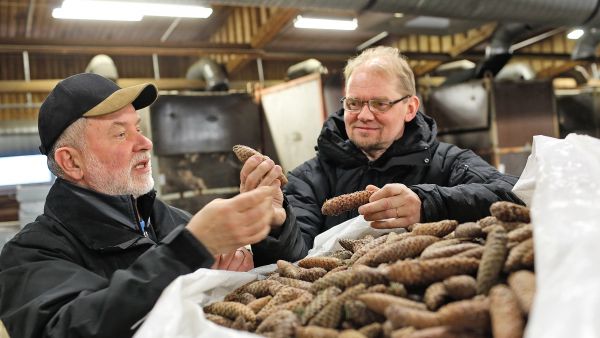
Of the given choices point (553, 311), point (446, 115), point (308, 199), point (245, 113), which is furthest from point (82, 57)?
point (553, 311)

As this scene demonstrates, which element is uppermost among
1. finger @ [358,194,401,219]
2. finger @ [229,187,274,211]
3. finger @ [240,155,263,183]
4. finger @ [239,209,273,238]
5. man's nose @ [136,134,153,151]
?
man's nose @ [136,134,153,151]

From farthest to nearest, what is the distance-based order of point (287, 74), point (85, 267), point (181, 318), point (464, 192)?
point (287, 74) → point (464, 192) → point (85, 267) → point (181, 318)

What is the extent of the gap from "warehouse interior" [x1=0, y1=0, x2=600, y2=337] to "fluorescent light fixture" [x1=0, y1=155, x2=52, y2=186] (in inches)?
0.7

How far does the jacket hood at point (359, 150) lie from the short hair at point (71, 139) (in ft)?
3.46

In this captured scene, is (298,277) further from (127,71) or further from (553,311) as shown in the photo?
(127,71)

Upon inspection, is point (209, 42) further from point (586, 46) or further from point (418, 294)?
point (418, 294)

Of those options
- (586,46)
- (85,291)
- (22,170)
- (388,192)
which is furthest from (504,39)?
(85,291)

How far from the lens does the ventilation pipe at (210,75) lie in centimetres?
767

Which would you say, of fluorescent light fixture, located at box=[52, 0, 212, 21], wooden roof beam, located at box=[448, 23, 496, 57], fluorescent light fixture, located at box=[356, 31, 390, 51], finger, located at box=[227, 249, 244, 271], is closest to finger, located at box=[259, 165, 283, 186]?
finger, located at box=[227, 249, 244, 271]

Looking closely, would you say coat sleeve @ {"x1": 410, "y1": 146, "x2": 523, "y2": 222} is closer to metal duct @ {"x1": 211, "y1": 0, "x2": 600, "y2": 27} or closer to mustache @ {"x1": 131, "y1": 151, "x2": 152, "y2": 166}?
mustache @ {"x1": 131, "y1": 151, "x2": 152, "y2": 166}

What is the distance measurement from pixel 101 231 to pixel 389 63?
1.38 metres

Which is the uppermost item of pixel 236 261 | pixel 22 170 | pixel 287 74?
pixel 287 74

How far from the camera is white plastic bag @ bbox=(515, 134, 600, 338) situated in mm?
876

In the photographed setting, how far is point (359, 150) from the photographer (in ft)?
8.06
